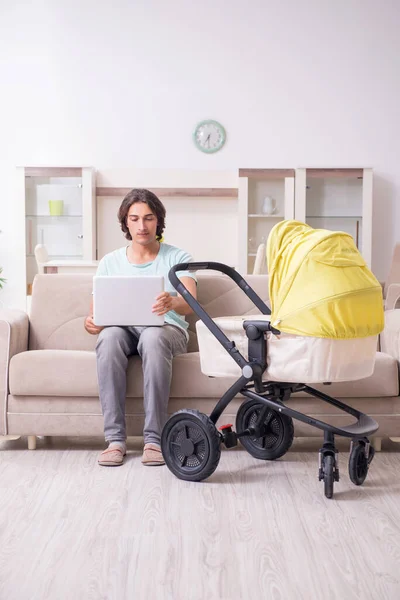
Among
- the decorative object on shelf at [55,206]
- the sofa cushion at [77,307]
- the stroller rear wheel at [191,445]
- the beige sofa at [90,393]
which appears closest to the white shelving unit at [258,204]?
the decorative object on shelf at [55,206]

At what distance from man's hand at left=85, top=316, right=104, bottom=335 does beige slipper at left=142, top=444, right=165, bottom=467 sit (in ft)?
1.68

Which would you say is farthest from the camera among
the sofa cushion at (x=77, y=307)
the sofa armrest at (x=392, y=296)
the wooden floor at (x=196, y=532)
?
the sofa armrest at (x=392, y=296)

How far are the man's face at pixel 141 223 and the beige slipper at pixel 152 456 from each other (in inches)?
32.8

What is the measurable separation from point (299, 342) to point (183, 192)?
3.95 meters

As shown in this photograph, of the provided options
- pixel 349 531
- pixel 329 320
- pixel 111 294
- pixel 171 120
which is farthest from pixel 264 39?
pixel 349 531

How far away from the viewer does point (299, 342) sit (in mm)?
2328

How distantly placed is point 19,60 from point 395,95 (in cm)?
306

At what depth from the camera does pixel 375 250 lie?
6262mm

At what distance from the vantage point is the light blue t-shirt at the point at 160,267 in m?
3.03

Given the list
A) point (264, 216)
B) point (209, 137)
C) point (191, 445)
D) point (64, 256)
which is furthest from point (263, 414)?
point (209, 137)

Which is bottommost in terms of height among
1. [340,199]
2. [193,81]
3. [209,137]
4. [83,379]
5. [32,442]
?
[32,442]

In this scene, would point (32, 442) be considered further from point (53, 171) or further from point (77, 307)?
point (53, 171)

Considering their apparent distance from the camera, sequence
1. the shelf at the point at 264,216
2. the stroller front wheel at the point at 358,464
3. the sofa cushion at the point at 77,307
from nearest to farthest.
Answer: the stroller front wheel at the point at 358,464 → the sofa cushion at the point at 77,307 → the shelf at the point at 264,216

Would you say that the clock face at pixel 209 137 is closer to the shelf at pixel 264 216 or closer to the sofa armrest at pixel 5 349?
the shelf at pixel 264 216
